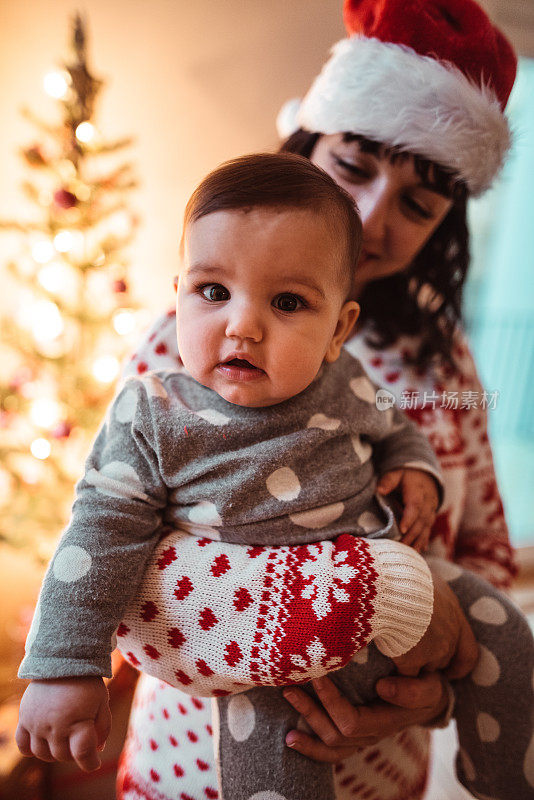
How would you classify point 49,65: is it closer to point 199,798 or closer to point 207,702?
point 207,702

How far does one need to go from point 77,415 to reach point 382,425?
1.00 m

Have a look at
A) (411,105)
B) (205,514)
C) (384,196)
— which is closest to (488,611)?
(205,514)

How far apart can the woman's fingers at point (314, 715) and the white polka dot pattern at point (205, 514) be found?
23 cm

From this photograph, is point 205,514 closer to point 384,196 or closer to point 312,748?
point 312,748

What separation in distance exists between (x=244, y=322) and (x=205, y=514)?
0.24 metres

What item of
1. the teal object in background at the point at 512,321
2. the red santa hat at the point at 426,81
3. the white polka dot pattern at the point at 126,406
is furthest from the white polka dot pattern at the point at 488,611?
the teal object in background at the point at 512,321

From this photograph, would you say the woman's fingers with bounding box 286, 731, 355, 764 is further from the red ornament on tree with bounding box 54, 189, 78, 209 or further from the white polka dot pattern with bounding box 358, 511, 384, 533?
the red ornament on tree with bounding box 54, 189, 78, 209

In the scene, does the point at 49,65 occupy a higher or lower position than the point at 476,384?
higher

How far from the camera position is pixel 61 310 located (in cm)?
141

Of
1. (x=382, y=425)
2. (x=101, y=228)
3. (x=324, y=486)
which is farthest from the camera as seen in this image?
(x=101, y=228)

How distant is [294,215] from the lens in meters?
0.58

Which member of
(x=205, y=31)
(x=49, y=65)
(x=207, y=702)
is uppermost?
(x=205, y=31)

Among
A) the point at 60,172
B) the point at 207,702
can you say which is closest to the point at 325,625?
the point at 207,702

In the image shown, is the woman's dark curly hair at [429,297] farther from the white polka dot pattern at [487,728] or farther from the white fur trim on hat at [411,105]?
the white polka dot pattern at [487,728]
